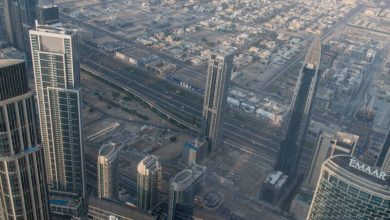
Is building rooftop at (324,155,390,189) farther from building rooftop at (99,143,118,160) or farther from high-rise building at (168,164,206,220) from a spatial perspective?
building rooftop at (99,143,118,160)

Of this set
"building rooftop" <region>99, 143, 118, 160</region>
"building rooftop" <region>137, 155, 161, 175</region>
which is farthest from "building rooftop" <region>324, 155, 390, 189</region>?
"building rooftop" <region>99, 143, 118, 160</region>

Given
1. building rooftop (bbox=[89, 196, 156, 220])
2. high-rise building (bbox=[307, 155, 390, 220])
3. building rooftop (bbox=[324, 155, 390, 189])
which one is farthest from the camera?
building rooftop (bbox=[89, 196, 156, 220])

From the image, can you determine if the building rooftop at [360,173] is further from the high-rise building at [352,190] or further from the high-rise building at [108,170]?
the high-rise building at [108,170]

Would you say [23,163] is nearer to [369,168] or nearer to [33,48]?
[33,48]

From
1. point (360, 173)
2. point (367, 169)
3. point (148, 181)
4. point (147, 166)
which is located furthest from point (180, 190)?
point (367, 169)

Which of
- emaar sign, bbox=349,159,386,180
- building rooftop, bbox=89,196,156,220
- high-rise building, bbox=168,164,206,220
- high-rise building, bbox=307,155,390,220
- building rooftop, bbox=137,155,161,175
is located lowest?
high-rise building, bbox=168,164,206,220
